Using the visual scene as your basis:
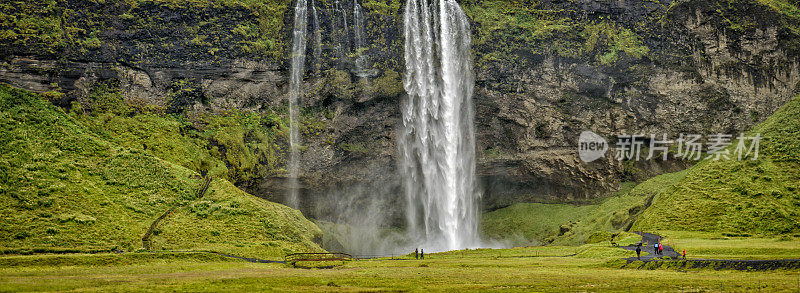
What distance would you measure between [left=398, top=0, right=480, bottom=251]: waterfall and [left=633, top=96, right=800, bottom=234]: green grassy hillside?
21.6 m

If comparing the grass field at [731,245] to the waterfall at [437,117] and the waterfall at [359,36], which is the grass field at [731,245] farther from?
the waterfall at [359,36]

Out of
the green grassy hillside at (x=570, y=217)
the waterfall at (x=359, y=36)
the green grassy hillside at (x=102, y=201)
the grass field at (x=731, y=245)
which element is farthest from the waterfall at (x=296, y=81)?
the grass field at (x=731, y=245)

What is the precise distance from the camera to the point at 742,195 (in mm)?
52844

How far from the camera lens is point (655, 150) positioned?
2936 inches

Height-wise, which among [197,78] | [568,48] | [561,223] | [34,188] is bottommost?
[561,223]

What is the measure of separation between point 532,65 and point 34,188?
5501 cm

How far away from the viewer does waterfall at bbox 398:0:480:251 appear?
68750 mm

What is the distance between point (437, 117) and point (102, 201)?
37849mm

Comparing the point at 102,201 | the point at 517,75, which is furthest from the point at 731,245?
the point at 102,201

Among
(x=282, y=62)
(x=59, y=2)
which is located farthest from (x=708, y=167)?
(x=59, y=2)

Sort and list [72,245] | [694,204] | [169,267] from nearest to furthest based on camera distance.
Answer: [169,267]
[72,245]
[694,204]

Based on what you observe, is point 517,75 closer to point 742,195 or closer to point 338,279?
point 742,195

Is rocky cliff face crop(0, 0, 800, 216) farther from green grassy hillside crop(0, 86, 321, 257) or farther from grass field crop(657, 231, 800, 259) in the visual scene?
grass field crop(657, 231, 800, 259)

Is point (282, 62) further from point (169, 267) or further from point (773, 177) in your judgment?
point (773, 177)
